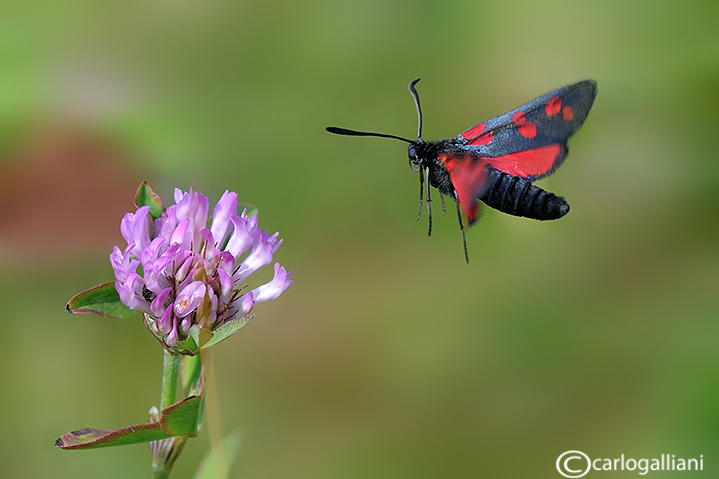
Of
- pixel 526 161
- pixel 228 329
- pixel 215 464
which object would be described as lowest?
pixel 215 464

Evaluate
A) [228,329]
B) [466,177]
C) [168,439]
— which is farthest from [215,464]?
[466,177]

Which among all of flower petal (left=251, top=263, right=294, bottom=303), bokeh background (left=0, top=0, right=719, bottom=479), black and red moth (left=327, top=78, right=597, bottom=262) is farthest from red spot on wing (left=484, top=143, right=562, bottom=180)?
bokeh background (left=0, top=0, right=719, bottom=479)

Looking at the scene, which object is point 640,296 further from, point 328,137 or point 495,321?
point 328,137

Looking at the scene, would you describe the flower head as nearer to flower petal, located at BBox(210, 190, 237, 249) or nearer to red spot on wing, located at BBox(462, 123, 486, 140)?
flower petal, located at BBox(210, 190, 237, 249)

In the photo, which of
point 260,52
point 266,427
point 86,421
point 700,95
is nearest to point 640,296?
point 700,95

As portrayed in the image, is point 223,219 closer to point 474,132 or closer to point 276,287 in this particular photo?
point 276,287

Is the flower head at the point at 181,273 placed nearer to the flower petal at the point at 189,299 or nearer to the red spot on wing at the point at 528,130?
the flower petal at the point at 189,299

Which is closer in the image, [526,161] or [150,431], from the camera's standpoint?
[150,431]
